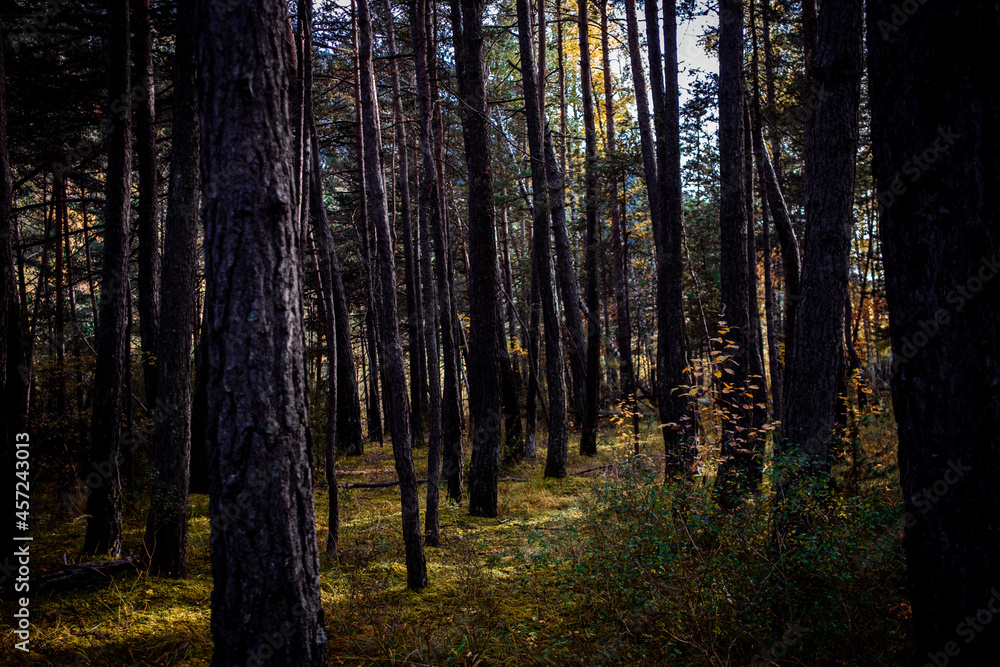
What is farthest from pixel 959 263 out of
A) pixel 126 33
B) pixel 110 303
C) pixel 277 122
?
pixel 126 33

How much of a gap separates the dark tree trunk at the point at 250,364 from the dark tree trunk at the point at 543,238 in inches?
280

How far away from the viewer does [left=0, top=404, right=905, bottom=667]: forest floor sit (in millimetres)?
3857

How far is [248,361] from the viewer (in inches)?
109

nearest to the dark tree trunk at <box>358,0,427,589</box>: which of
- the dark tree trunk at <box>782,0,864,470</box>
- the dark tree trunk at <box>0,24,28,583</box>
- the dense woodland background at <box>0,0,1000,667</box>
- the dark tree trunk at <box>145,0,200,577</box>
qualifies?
the dense woodland background at <box>0,0,1000,667</box>

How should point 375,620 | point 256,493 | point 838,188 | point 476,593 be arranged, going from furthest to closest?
1. point 476,593
2. point 838,188
3. point 375,620
4. point 256,493

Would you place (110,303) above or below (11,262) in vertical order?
below

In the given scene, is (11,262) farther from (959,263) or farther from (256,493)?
(959,263)

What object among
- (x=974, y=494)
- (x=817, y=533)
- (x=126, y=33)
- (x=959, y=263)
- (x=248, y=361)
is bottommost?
(x=817, y=533)

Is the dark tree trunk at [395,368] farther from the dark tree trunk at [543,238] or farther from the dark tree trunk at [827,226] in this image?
the dark tree trunk at [543,238]

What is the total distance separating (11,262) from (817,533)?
736 centimetres

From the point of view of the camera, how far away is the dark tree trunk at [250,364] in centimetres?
275

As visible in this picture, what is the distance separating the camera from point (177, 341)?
17.9 ft

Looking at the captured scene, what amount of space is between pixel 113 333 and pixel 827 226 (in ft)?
23.9

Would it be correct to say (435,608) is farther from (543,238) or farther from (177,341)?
(543,238)
